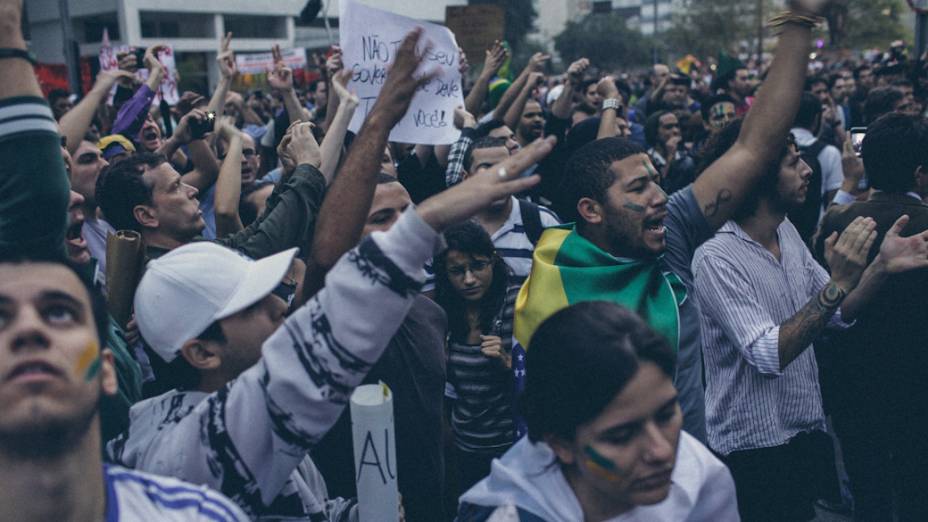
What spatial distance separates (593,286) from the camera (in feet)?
8.34

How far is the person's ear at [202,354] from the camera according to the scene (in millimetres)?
1955

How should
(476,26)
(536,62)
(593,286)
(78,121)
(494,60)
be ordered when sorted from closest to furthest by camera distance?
1. (593,286)
2. (78,121)
3. (494,60)
4. (536,62)
5. (476,26)

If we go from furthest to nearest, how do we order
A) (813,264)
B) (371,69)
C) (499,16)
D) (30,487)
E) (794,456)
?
(499,16)
(371,69)
(813,264)
(794,456)
(30,487)

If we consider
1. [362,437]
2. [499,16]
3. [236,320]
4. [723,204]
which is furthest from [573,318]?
[499,16]

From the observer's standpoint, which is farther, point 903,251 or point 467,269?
point 467,269

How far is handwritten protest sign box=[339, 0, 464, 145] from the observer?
423 cm

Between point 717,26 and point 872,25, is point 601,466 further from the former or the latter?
point 717,26

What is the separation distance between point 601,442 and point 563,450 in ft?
0.33

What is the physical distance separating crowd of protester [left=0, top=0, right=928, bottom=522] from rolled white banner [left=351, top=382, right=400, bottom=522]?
0.09m

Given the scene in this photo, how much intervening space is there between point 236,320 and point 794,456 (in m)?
2.06

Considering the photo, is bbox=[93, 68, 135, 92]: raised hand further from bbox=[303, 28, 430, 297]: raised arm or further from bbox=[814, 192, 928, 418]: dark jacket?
bbox=[814, 192, 928, 418]: dark jacket

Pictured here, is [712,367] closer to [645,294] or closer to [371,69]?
[645,294]

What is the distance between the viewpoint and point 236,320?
1970 millimetres

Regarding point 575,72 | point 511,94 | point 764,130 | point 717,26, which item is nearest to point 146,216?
point 764,130
